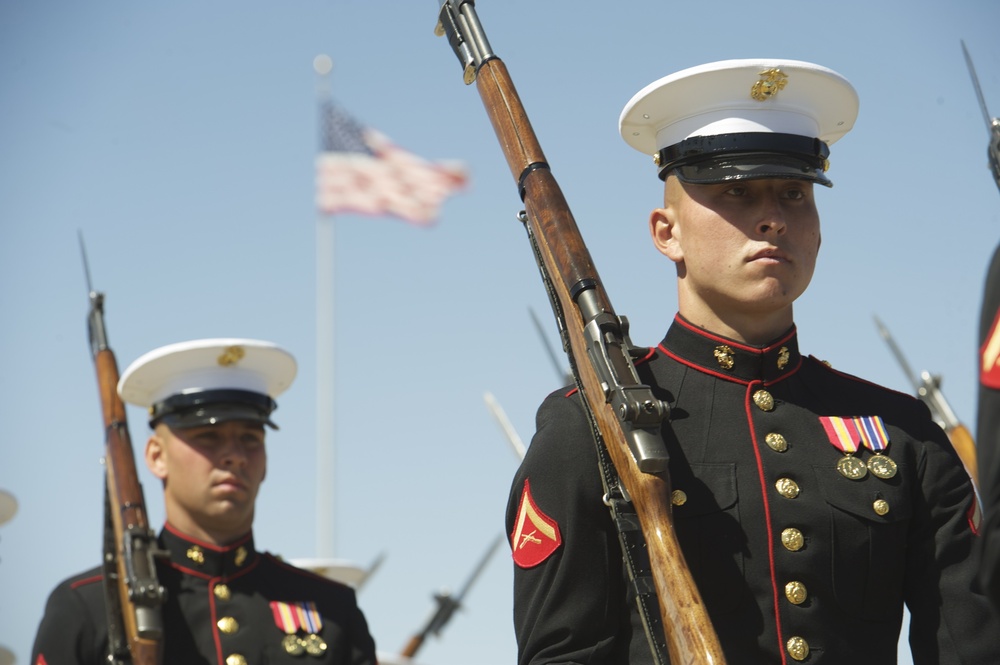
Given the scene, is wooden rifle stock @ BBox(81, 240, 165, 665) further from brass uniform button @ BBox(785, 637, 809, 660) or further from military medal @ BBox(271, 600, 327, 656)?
brass uniform button @ BBox(785, 637, 809, 660)

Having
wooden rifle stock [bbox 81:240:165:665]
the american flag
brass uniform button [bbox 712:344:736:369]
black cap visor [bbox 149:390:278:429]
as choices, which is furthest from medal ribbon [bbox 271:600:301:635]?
the american flag

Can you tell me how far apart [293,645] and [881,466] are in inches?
163

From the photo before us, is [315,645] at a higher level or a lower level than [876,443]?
higher

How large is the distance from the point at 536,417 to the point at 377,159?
2008 cm

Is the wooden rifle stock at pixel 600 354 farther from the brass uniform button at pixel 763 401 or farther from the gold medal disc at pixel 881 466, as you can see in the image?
the gold medal disc at pixel 881 466

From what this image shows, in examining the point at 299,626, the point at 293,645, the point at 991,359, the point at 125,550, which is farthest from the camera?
the point at 299,626

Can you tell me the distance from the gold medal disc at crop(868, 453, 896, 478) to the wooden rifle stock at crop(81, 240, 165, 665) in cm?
398

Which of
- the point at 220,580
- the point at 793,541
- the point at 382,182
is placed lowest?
the point at 793,541

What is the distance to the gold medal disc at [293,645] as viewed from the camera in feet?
25.0

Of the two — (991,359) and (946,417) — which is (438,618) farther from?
(991,359)

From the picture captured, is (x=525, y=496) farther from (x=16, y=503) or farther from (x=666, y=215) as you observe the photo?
(x=16, y=503)

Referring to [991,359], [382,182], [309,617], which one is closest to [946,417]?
[309,617]

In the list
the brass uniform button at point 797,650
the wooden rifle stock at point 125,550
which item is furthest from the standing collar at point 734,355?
the wooden rifle stock at point 125,550

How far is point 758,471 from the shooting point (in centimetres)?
434
